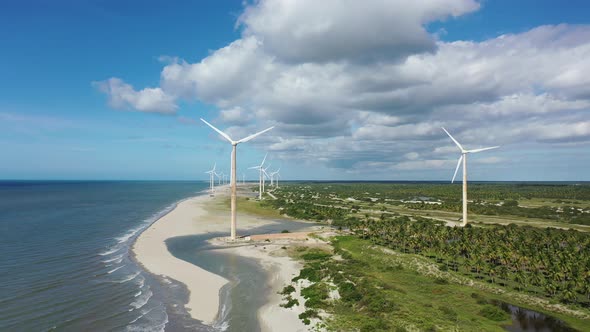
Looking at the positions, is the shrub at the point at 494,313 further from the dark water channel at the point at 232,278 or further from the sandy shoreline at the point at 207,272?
the dark water channel at the point at 232,278

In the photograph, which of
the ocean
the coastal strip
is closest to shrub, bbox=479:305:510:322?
the coastal strip

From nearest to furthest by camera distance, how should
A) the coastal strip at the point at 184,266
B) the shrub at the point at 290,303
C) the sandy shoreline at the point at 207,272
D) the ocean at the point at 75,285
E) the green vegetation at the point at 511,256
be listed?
the ocean at the point at 75,285
the sandy shoreline at the point at 207,272
the shrub at the point at 290,303
the coastal strip at the point at 184,266
the green vegetation at the point at 511,256

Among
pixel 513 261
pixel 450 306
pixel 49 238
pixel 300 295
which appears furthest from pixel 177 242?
pixel 513 261

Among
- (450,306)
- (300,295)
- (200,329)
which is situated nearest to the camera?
(200,329)

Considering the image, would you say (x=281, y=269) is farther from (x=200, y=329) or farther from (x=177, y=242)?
(x=177, y=242)

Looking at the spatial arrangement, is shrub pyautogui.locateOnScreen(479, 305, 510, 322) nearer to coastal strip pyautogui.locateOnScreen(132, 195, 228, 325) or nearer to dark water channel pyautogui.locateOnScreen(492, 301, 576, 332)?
dark water channel pyautogui.locateOnScreen(492, 301, 576, 332)

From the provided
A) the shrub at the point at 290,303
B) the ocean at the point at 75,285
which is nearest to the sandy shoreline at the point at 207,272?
the shrub at the point at 290,303
